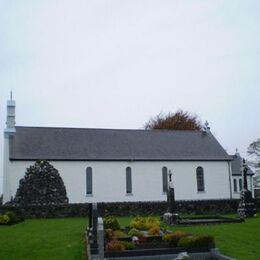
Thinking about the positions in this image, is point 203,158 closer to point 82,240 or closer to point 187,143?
point 187,143

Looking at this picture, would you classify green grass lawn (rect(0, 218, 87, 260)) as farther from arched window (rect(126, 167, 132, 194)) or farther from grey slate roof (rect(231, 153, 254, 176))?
grey slate roof (rect(231, 153, 254, 176))

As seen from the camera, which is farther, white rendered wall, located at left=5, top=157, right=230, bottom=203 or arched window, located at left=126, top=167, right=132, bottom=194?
arched window, located at left=126, top=167, right=132, bottom=194

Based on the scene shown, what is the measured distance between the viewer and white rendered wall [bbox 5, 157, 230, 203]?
38969mm

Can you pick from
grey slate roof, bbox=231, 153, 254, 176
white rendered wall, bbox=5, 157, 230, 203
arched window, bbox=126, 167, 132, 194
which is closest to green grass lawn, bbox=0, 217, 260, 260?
white rendered wall, bbox=5, 157, 230, 203

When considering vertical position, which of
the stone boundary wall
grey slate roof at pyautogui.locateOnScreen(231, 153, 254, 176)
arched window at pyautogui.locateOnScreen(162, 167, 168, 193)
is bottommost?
the stone boundary wall

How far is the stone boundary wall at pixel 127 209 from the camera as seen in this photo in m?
31.5

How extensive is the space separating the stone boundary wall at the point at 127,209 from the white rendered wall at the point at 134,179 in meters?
6.87

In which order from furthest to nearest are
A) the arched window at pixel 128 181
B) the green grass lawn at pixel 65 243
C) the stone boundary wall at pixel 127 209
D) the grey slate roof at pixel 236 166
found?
the grey slate roof at pixel 236 166, the arched window at pixel 128 181, the stone boundary wall at pixel 127 209, the green grass lawn at pixel 65 243

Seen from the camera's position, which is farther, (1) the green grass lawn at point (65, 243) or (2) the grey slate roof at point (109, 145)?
(2) the grey slate roof at point (109, 145)

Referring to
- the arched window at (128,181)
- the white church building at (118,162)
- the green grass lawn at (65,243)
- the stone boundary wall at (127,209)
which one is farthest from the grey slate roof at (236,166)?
the green grass lawn at (65,243)

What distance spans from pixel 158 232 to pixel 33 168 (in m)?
20.7

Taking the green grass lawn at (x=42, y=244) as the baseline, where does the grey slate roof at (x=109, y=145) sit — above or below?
above

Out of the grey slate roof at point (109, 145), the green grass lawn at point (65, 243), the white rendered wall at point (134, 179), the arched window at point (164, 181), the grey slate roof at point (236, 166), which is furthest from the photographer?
the grey slate roof at point (236, 166)

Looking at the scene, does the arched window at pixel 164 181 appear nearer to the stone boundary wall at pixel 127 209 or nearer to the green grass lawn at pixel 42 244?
the stone boundary wall at pixel 127 209
